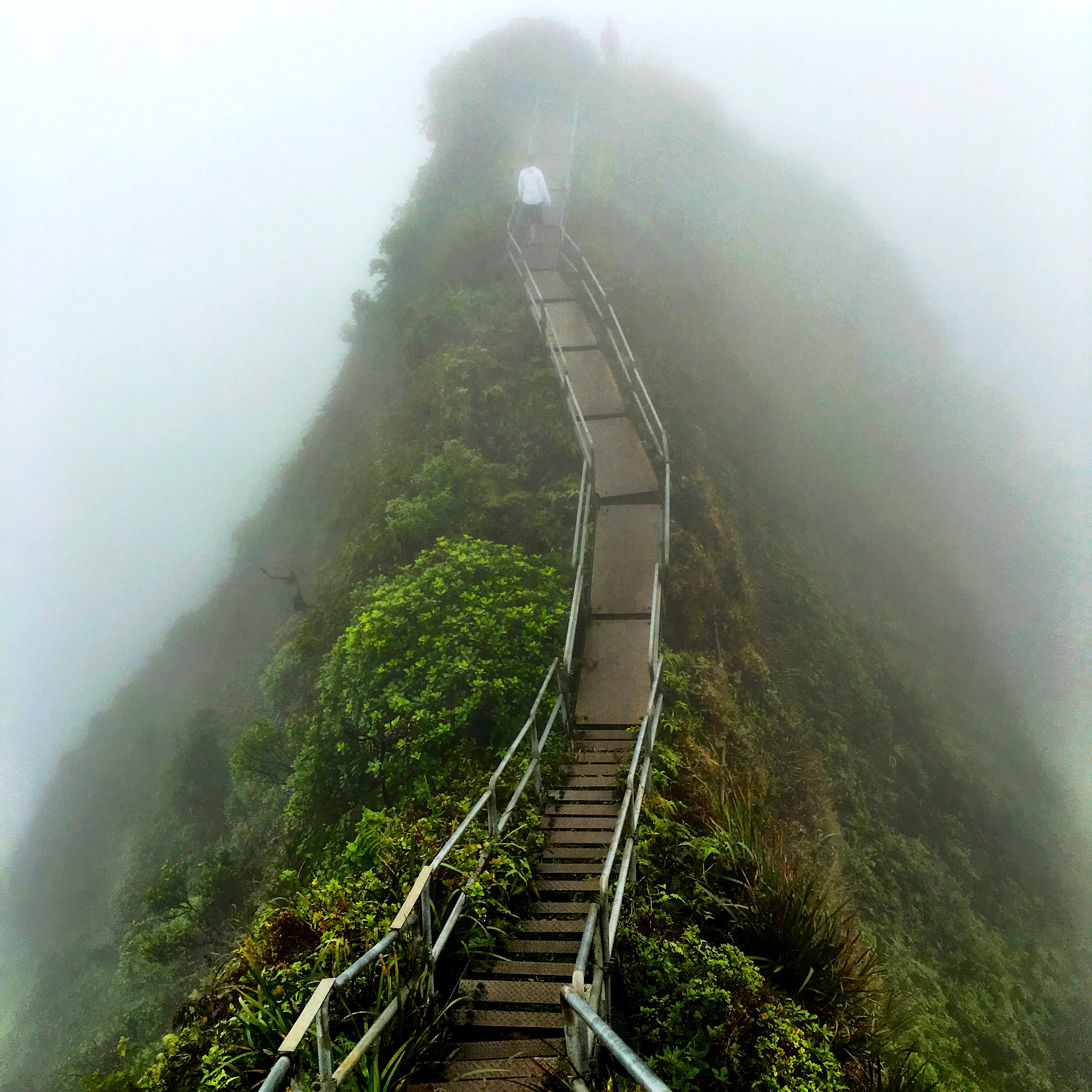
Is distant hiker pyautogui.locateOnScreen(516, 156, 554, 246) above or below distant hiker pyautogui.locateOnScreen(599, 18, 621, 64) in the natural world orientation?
below

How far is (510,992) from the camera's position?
3916mm

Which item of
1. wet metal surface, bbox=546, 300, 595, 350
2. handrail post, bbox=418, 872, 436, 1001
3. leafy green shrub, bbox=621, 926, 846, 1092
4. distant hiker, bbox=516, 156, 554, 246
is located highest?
distant hiker, bbox=516, 156, 554, 246

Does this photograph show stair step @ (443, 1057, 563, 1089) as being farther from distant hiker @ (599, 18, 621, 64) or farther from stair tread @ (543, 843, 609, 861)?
distant hiker @ (599, 18, 621, 64)

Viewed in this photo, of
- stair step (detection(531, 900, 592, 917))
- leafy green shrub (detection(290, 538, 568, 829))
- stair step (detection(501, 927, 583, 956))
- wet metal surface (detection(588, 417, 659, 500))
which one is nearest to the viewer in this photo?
stair step (detection(501, 927, 583, 956))

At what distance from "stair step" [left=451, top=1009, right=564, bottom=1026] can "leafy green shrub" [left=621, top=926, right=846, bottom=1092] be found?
1.89 feet

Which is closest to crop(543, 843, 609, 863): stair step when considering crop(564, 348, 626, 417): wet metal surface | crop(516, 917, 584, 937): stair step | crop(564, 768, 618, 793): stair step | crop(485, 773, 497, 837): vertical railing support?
crop(485, 773, 497, 837): vertical railing support

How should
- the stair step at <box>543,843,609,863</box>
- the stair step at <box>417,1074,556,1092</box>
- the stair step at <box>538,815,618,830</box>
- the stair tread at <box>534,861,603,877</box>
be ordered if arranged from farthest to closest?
the stair step at <box>538,815,618,830</box> < the stair step at <box>543,843,609,863</box> < the stair tread at <box>534,861,603,877</box> < the stair step at <box>417,1074,556,1092</box>

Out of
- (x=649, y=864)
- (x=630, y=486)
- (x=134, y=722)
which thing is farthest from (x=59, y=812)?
(x=649, y=864)

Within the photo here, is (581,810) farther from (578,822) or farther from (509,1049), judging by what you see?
(509,1049)

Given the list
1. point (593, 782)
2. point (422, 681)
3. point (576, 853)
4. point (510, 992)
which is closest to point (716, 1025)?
point (510, 992)

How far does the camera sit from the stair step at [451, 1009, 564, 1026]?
365cm

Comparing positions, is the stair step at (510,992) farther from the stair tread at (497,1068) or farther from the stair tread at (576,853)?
the stair tread at (576,853)

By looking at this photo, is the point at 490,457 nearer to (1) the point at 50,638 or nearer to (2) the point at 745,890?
(2) the point at 745,890

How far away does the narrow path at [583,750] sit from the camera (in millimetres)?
3578
